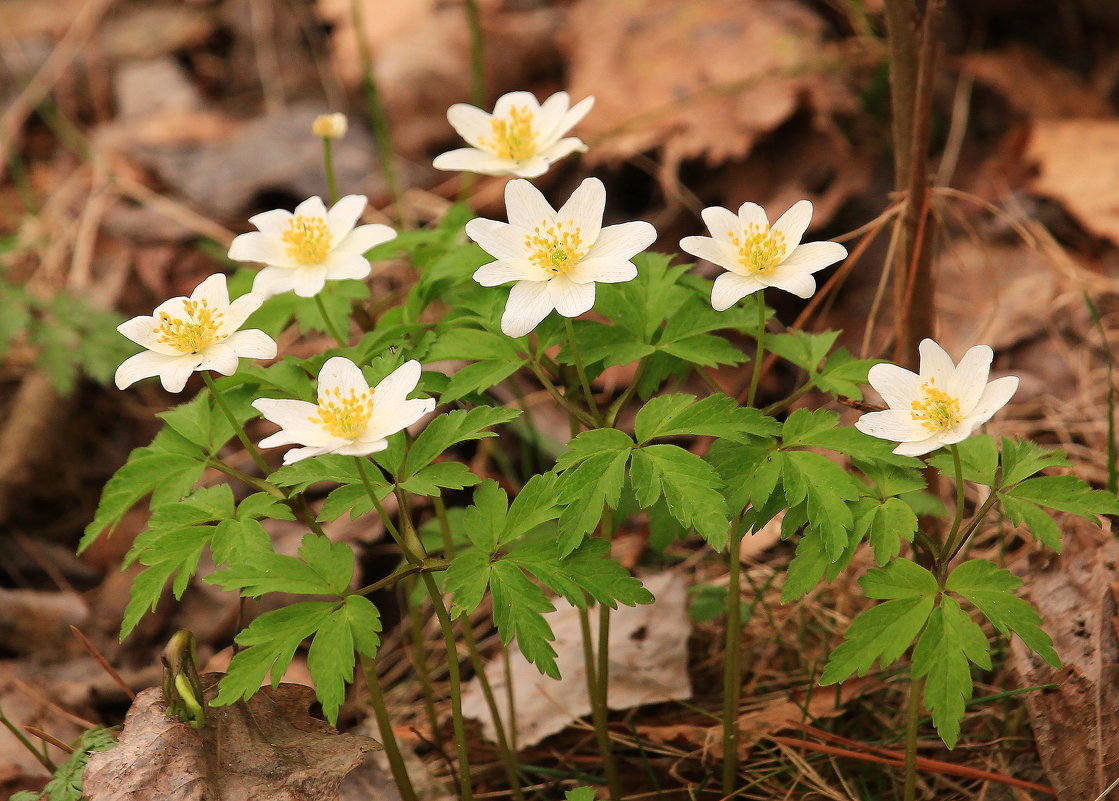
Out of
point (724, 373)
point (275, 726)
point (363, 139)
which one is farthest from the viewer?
point (363, 139)

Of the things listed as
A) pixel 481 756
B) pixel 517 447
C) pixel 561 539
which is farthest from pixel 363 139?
pixel 561 539

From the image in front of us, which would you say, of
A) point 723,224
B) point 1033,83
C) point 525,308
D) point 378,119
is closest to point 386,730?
point 525,308

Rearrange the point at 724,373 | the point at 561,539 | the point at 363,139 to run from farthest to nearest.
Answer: the point at 363,139 < the point at 724,373 < the point at 561,539

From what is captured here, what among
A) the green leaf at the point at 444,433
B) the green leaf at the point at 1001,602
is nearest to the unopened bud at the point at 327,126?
the green leaf at the point at 444,433

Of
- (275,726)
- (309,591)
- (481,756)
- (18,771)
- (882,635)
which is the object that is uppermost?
(309,591)

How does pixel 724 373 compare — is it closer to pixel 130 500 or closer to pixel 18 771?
pixel 130 500

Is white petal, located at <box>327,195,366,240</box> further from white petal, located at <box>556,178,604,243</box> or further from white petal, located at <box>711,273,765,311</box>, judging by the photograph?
white petal, located at <box>711,273,765,311</box>

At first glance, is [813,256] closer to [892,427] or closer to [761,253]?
[761,253]
